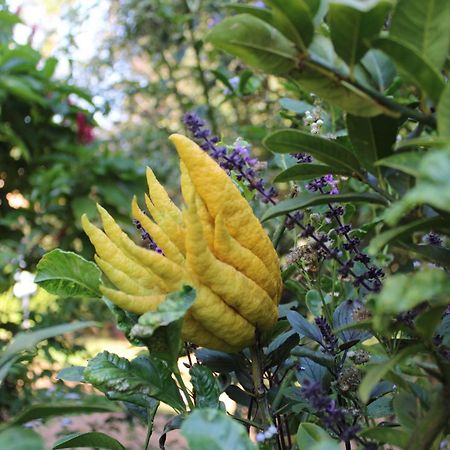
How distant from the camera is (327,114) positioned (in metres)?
1.46

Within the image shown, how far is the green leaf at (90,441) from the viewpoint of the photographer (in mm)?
779

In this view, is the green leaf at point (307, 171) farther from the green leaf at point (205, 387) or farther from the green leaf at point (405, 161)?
the green leaf at point (205, 387)

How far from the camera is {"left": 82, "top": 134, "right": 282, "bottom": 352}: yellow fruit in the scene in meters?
0.68

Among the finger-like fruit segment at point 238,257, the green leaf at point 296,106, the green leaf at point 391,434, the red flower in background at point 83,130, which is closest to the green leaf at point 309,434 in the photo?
the green leaf at point 391,434

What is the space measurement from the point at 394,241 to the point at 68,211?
2.38 meters

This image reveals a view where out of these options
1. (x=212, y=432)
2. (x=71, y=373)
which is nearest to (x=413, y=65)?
(x=212, y=432)

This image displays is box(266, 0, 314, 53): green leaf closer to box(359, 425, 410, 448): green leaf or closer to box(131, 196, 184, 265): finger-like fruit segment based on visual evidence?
box(131, 196, 184, 265): finger-like fruit segment

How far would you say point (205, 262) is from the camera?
26.2 inches

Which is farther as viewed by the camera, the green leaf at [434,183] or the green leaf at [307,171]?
the green leaf at [307,171]

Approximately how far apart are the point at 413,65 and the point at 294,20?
0.11 meters

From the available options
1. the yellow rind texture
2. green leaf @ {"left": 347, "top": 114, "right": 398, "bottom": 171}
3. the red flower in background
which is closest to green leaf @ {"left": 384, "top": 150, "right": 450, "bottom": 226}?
green leaf @ {"left": 347, "top": 114, "right": 398, "bottom": 171}

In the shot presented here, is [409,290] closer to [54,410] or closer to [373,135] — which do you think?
[373,135]

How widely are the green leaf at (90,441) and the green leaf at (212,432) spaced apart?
0.87 feet

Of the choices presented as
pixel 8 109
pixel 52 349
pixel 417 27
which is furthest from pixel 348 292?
pixel 8 109
